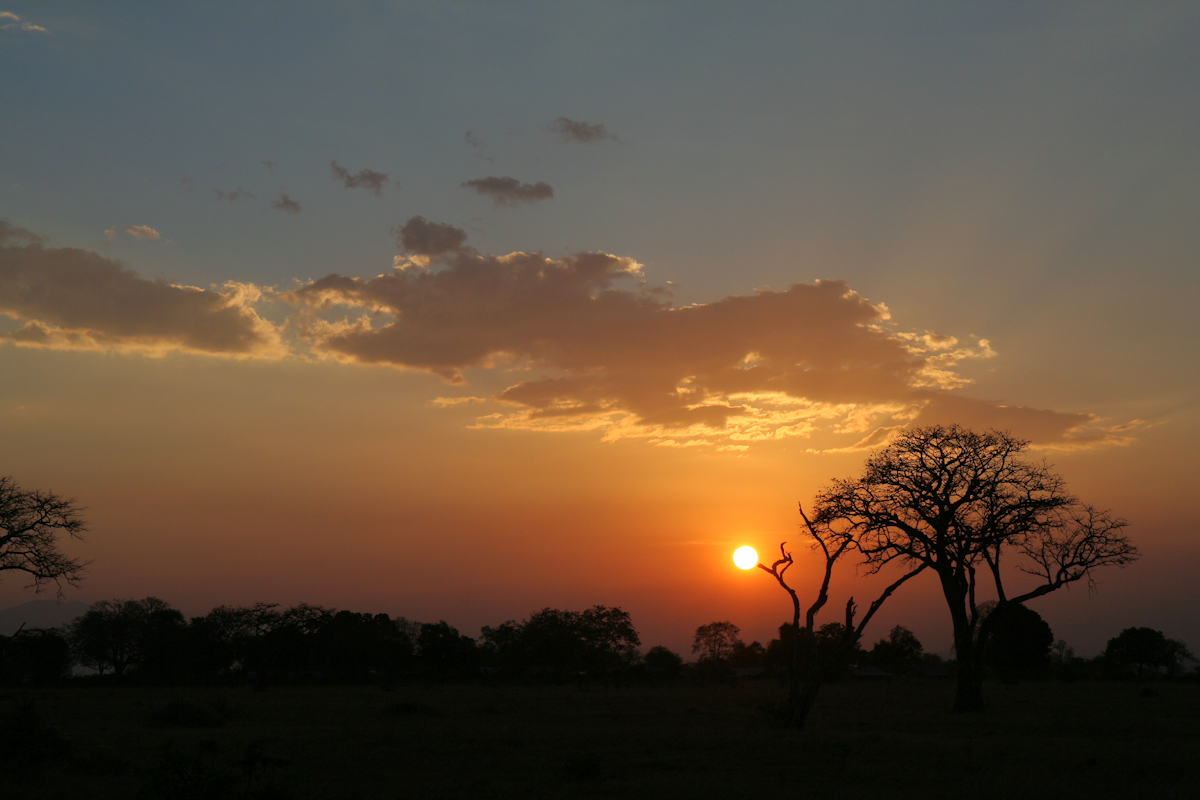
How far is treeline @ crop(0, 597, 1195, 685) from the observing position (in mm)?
86000

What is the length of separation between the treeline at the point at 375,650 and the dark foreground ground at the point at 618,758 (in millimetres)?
61051

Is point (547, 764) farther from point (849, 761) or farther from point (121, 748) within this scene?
point (121, 748)

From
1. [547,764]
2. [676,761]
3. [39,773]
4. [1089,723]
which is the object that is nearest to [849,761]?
[676,761]

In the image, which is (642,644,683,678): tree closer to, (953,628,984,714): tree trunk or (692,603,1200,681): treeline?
(692,603,1200,681): treeline

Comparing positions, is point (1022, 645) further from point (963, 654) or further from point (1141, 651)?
point (963, 654)

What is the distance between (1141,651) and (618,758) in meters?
108

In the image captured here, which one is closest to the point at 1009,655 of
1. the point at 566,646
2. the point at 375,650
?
the point at 566,646

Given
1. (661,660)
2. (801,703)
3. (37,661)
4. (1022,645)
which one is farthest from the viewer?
(661,660)

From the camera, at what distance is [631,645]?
103500mm

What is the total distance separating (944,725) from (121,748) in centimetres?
2424

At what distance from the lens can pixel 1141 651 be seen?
3861 inches

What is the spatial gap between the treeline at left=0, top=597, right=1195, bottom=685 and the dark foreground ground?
61051 mm

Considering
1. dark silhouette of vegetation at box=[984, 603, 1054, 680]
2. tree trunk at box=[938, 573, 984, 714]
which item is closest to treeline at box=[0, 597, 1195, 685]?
dark silhouette of vegetation at box=[984, 603, 1054, 680]

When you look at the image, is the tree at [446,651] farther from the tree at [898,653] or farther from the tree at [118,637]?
the tree at [898,653]
